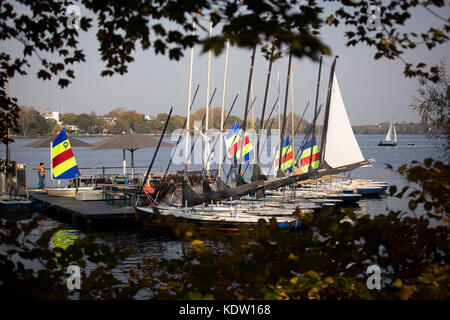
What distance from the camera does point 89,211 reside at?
20734 mm

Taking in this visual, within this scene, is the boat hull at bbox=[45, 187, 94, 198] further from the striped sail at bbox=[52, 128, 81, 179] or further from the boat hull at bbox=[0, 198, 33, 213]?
the boat hull at bbox=[0, 198, 33, 213]

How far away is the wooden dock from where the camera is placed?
20.1 meters

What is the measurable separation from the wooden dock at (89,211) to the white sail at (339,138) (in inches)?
443

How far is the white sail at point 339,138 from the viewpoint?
27047 millimetres

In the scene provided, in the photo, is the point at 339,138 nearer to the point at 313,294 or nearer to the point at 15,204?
the point at 15,204

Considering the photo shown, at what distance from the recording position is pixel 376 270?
15.6 ft

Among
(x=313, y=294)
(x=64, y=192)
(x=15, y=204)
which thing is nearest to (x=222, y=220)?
(x=15, y=204)

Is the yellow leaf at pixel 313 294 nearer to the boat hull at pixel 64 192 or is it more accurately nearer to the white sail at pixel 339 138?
the boat hull at pixel 64 192

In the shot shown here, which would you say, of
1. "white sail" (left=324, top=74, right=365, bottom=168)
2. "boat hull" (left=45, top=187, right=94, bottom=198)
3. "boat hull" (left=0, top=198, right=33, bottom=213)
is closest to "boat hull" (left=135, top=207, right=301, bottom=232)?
"boat hull" (left=0, top=198, right=33, bottom=213)

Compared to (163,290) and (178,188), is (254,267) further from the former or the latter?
(178,188)

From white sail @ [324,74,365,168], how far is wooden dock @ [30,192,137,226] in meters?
11.3

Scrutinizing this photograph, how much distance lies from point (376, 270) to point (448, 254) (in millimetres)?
671

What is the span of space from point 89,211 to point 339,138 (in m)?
13.6
